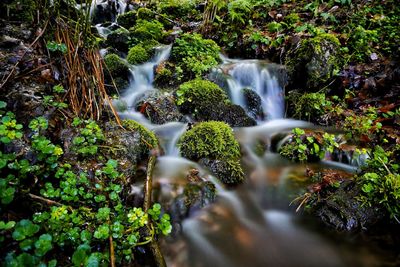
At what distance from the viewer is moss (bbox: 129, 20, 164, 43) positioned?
643cm

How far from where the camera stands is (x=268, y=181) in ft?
10.4

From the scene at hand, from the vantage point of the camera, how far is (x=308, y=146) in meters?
3.52

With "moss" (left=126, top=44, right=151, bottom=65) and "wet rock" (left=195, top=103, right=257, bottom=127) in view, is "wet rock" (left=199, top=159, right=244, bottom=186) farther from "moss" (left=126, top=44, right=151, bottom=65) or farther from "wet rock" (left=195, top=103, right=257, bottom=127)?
"moss" (left=126, top=44, right=151, bottom=65)

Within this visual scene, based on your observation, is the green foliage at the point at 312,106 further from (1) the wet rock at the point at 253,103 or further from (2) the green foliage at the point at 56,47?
(2) the green foliage at the point at 56,47

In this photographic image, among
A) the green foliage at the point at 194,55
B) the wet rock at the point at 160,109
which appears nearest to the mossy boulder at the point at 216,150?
the wet rock at the point at 160,109

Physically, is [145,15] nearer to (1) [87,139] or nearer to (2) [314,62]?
(2) [314,62]

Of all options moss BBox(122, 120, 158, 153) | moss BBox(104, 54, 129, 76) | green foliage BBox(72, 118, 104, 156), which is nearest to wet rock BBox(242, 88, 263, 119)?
moss BBox(122, 120, 158, 153)

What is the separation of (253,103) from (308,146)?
1.63m

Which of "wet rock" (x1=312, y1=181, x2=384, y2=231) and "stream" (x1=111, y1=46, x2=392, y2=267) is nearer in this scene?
"stream" (x1=111, y1=46, x2=392, y2=267)

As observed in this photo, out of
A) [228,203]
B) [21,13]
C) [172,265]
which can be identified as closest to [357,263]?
[228,203]

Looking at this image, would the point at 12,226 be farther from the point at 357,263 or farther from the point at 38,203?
the point at 357,263

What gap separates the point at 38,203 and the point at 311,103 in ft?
13.8

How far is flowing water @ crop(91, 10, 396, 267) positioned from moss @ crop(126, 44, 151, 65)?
1932 mm

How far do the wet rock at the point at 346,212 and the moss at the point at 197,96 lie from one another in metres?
2.43
